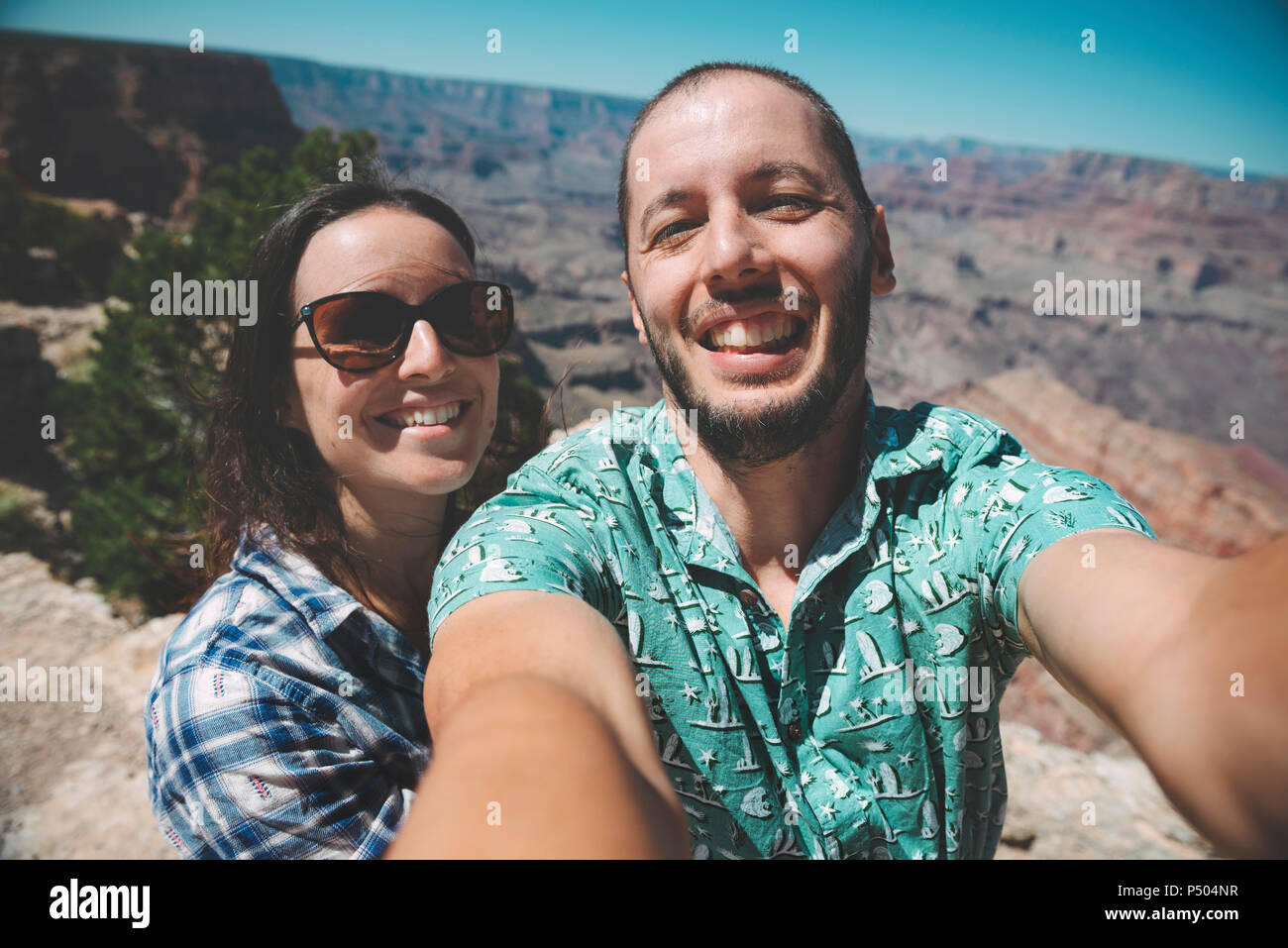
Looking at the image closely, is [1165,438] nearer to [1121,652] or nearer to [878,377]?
[1121,652]

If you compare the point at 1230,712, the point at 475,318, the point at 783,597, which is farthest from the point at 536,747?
the point at 475,318

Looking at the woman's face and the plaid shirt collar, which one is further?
the woman's face

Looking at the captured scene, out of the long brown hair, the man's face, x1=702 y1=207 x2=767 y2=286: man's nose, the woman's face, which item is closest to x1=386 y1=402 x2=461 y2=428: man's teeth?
the woman's face

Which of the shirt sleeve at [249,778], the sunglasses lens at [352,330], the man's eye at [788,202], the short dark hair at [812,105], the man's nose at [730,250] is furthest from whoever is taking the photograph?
the sunglasses lens at [352,330]

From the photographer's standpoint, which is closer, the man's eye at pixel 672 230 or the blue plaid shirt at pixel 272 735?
the blue plaid shirt at pixel 272 735

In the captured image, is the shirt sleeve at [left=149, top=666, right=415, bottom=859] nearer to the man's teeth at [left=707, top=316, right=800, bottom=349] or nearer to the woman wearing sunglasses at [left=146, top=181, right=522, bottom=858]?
the woman wearing sunglasses at [left=146, top=181, right=522, bottom=858]

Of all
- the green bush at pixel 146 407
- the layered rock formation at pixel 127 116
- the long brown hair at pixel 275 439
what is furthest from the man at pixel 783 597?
the layered rock formation at pixel 127 116

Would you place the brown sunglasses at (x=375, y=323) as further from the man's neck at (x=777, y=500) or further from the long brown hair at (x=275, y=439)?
the man's neck at (x=777, y=500)

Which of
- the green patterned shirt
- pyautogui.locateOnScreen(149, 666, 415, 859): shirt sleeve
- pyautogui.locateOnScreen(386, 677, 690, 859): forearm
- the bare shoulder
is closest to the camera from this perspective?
pyautogui.locateOnScreen(386, 677, 690, 859): forearm
